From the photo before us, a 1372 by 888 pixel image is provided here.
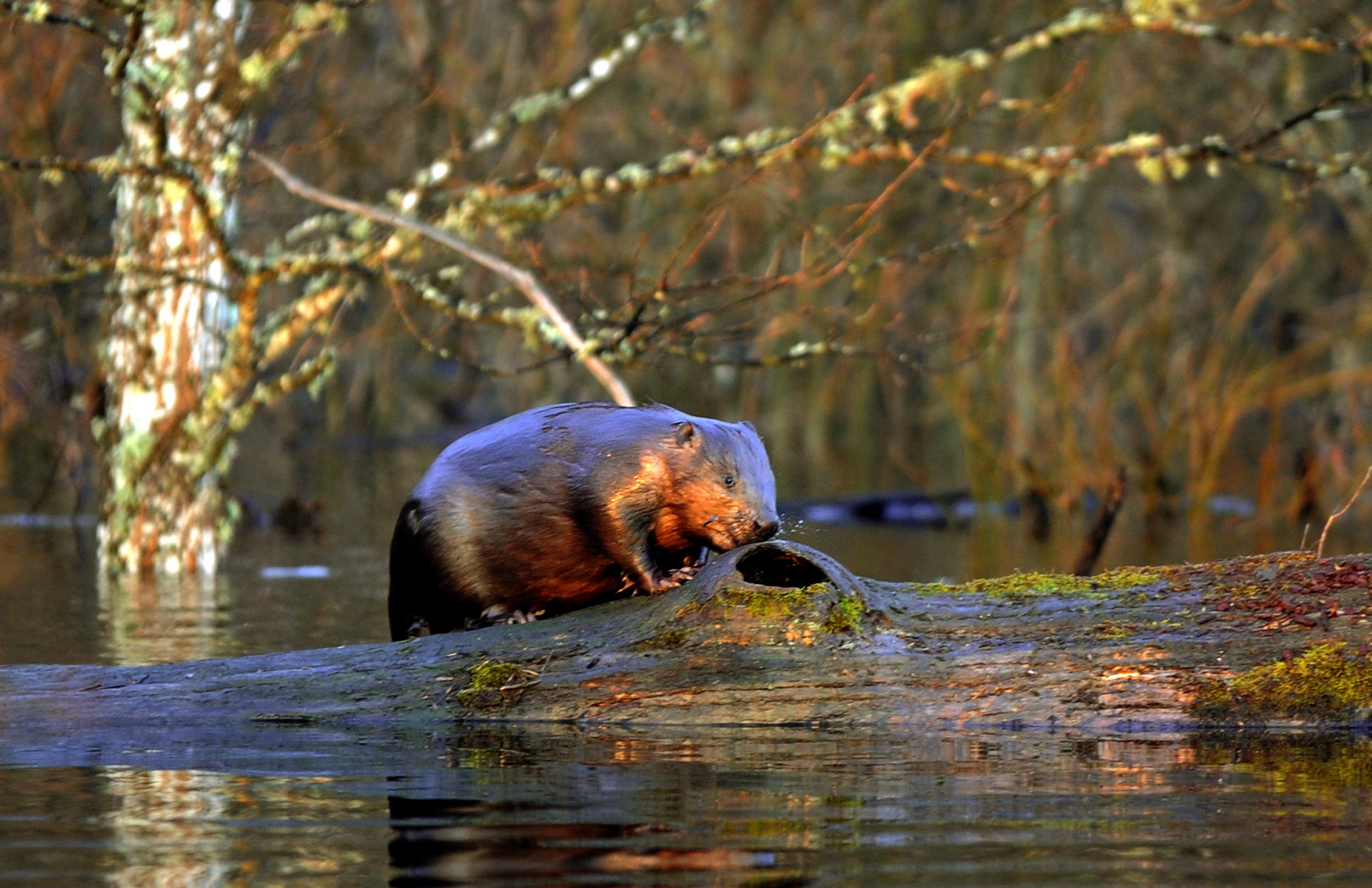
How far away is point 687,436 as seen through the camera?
6.06 meters

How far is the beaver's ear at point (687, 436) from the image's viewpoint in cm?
604

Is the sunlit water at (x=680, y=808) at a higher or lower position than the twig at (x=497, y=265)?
lower

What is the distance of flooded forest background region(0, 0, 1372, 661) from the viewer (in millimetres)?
10594

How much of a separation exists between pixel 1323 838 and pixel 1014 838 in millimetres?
647

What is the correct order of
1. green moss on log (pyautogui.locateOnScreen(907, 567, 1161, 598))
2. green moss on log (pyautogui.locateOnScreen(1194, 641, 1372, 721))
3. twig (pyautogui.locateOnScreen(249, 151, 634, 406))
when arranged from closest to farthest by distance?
green moss on log (pyautogui.locateOnScreen(1194, 641, 1372, 721))
green moss on log (pyautogui.locateOnScreen(907, 567, 1161, 598))
twig (pyautogui.locateOnScreen(249, 151, 634, 406))

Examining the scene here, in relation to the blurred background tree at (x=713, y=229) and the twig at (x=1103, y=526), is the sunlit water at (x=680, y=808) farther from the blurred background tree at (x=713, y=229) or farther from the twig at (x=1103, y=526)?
the twig at (x=1103, y=526)

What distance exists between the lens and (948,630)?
18.9 feet

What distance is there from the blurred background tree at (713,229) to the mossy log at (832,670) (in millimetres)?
2919

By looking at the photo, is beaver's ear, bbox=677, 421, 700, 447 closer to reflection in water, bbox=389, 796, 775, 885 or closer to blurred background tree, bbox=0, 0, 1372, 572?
reflection in water, bbox=389, 796, 775, 885

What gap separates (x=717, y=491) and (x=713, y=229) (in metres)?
3.10

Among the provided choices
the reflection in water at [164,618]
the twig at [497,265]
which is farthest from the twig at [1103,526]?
the reflection in water at [164,618]

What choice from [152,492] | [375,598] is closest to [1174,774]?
[375,598]

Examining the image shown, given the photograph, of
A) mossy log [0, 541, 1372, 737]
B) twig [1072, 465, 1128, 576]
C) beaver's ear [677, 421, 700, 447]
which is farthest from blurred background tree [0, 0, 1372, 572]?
mossy log [0, 541, 1372, 737]

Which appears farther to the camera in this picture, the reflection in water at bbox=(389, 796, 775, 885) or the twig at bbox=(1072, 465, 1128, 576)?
the twig at bbox=(1072, 465, 1128, 576)
